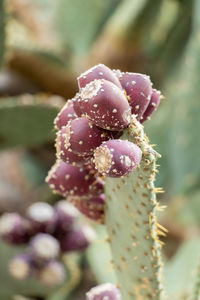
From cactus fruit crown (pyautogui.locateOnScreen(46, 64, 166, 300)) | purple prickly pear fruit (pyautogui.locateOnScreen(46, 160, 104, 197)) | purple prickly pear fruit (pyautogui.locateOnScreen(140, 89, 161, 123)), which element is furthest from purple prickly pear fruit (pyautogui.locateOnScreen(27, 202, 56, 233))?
purple prickly pear fruit (pyautogui.locateOnScreen(140, 89, 161, 123))

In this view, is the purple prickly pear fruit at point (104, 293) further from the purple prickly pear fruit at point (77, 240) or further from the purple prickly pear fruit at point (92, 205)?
the purple prickly pear fruit at point (77, 240)

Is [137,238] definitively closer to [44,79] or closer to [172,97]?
[172,97]

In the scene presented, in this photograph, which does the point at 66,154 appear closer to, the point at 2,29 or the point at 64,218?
the point at 64,218

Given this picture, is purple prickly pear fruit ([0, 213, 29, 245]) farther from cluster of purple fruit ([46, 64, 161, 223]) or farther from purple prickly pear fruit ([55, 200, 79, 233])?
cluster of purple fruit ([46, 64, 161, 223])

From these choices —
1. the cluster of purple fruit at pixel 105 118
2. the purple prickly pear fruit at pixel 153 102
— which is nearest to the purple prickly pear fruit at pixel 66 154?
the cluster of purple fruit at pixel 105 118

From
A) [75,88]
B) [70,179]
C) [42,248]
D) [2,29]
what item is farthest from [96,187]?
[75,88]
